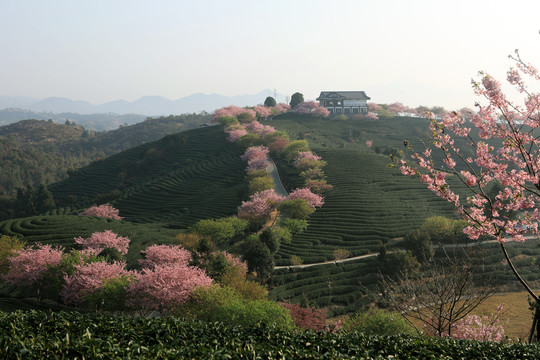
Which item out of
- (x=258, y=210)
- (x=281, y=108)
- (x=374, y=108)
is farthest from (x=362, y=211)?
(x=281, y=108)

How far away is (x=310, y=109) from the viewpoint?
12175 centimetres

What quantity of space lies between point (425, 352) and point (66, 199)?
7492cm

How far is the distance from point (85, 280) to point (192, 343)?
59.0ft

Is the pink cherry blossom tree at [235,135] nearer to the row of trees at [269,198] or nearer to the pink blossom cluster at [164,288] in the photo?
the row of trees at [269,198]

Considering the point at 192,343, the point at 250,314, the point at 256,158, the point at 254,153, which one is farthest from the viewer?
the point at 254,153

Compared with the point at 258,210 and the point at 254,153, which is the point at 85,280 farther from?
the point at 254,153

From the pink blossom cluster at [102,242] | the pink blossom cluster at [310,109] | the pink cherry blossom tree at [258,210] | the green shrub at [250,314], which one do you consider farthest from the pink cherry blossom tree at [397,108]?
the green shrub at [250,314]

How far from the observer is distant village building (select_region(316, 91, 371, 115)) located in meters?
125

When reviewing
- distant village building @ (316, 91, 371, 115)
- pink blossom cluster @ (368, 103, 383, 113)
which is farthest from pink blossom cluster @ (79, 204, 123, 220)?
pink blossom cluster @ (368, 103, 383, 113)

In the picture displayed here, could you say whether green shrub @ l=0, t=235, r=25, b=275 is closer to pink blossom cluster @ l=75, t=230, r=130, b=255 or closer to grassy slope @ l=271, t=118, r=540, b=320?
pink blossom cluster @ l=75, t=230, r=130, b=255

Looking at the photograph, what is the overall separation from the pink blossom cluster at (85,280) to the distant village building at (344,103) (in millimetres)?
111685

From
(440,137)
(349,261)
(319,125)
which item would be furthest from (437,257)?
(319,125)

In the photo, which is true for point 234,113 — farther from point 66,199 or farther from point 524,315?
point 524,315

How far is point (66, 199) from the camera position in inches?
2697
